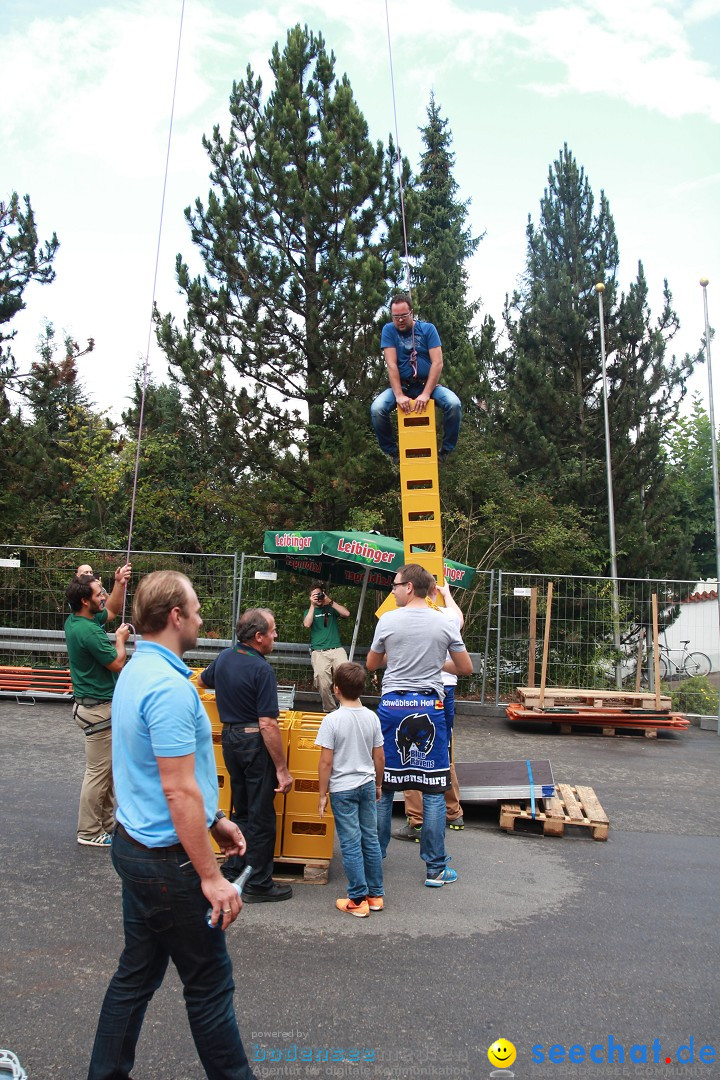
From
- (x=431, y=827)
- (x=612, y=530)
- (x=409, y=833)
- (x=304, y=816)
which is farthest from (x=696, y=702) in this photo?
(x=304, y=816)

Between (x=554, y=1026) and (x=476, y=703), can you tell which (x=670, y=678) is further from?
(x=554, y=1026)

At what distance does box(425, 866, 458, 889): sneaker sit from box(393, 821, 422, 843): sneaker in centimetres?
105

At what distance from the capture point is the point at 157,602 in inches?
107

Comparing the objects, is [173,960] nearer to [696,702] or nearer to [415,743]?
[415,743]

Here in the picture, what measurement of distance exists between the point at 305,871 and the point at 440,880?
35.4 inches

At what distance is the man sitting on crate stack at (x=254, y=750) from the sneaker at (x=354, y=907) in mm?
376

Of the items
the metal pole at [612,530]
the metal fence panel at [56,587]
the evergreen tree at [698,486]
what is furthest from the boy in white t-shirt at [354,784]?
the evergreen tree at [698,486]

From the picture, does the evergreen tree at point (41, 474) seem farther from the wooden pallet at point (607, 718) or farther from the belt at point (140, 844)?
the belt at point (140, 844)

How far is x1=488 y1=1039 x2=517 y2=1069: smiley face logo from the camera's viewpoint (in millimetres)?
3201

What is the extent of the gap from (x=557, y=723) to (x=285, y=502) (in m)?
6.51

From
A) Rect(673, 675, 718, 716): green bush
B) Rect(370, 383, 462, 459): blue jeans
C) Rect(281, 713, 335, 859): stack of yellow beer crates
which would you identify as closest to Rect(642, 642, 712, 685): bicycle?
Rect(673, 675, 718, 716): green bush

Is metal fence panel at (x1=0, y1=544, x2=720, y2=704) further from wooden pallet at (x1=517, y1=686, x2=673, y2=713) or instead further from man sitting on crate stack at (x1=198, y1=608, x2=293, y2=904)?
man sitting on crate stack at (x1=198, y1=608, x2=293, y2=904)

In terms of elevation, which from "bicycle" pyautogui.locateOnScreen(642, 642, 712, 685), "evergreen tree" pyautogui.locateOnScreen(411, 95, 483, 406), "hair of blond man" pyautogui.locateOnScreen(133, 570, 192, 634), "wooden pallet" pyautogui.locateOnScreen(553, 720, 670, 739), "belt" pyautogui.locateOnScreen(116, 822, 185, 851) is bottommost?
"wooden pallet" pyautogui.locateOnScreen(553, 720, 670, 739)

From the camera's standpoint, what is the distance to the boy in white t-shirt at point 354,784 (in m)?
4.78
